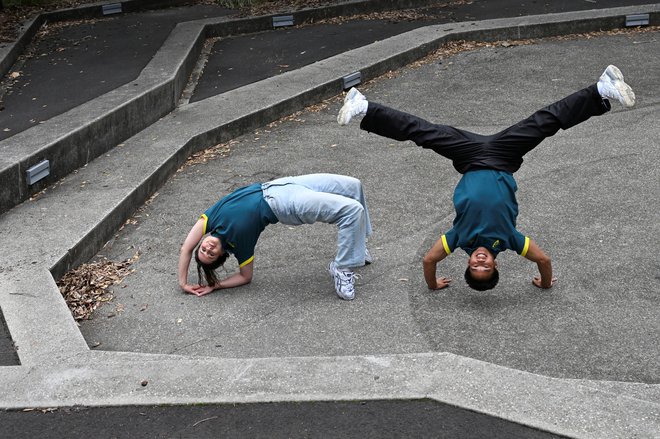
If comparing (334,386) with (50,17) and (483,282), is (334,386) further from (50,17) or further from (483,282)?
(50,17)

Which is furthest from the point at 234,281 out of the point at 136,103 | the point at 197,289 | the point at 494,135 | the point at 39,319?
the point at 136,103

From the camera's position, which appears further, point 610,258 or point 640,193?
point 640,193

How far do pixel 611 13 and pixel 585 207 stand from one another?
6.92 meters

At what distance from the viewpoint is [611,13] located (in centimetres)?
1418

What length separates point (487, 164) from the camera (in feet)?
22.0

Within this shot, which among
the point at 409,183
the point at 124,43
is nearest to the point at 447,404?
the point at 409,183

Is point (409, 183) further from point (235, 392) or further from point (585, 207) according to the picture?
point (235, 392)

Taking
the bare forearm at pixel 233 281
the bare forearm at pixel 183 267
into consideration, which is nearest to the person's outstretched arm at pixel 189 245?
the bare forearm at pixel 183 267

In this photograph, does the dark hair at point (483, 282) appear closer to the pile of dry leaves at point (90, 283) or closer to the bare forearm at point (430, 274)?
the bare forearm at point (430, 274)

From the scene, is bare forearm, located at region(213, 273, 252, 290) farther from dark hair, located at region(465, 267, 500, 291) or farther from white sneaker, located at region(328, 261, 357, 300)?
dark hair, located at region(465, 267, 500, 291)

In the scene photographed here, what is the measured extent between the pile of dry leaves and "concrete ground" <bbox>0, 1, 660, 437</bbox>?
12cm

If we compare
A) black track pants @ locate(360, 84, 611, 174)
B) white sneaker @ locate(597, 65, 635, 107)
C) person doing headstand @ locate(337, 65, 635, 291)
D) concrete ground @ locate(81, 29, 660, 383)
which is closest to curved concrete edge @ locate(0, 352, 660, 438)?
concrete ground @ locate(81, 29, 660, 383)

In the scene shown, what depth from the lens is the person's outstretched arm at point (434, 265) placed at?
6633 millimetres

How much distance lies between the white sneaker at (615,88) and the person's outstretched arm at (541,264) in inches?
44.9
